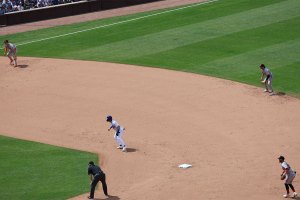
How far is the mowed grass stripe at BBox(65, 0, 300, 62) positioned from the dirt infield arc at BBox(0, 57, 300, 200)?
246 cm

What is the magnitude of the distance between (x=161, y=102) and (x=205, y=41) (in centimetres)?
988

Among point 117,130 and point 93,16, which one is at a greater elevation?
point 93,16

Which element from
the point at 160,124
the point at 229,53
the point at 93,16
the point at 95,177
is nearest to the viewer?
the point at 95,177

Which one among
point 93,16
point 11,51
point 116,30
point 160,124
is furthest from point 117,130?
point 93,16

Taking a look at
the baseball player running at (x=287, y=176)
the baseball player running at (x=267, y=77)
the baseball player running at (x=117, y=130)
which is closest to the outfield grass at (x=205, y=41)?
the baseball player running at (x=267, y=77)

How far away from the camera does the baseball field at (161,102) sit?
24531 millimetres

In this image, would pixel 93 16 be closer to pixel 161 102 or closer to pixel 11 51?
pixel 11 51

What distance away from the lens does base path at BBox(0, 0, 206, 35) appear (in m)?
46.8

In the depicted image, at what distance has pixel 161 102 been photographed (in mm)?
31828

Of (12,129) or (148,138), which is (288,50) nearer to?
(148,138)

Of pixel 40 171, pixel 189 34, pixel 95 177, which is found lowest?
pixel 95 177

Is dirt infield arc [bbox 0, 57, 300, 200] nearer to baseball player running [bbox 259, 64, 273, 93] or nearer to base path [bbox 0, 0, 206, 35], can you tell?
baseball player running [bbox 259, 64, 273, 93]

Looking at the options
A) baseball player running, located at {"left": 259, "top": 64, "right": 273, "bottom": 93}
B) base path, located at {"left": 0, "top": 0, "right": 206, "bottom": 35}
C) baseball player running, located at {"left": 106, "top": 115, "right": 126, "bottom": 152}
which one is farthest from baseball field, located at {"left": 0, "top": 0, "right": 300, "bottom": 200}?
base path, located at {"left": 0, "top": 0, "right": 206, "bottom": 35}

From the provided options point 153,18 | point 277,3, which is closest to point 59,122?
point 153,18
